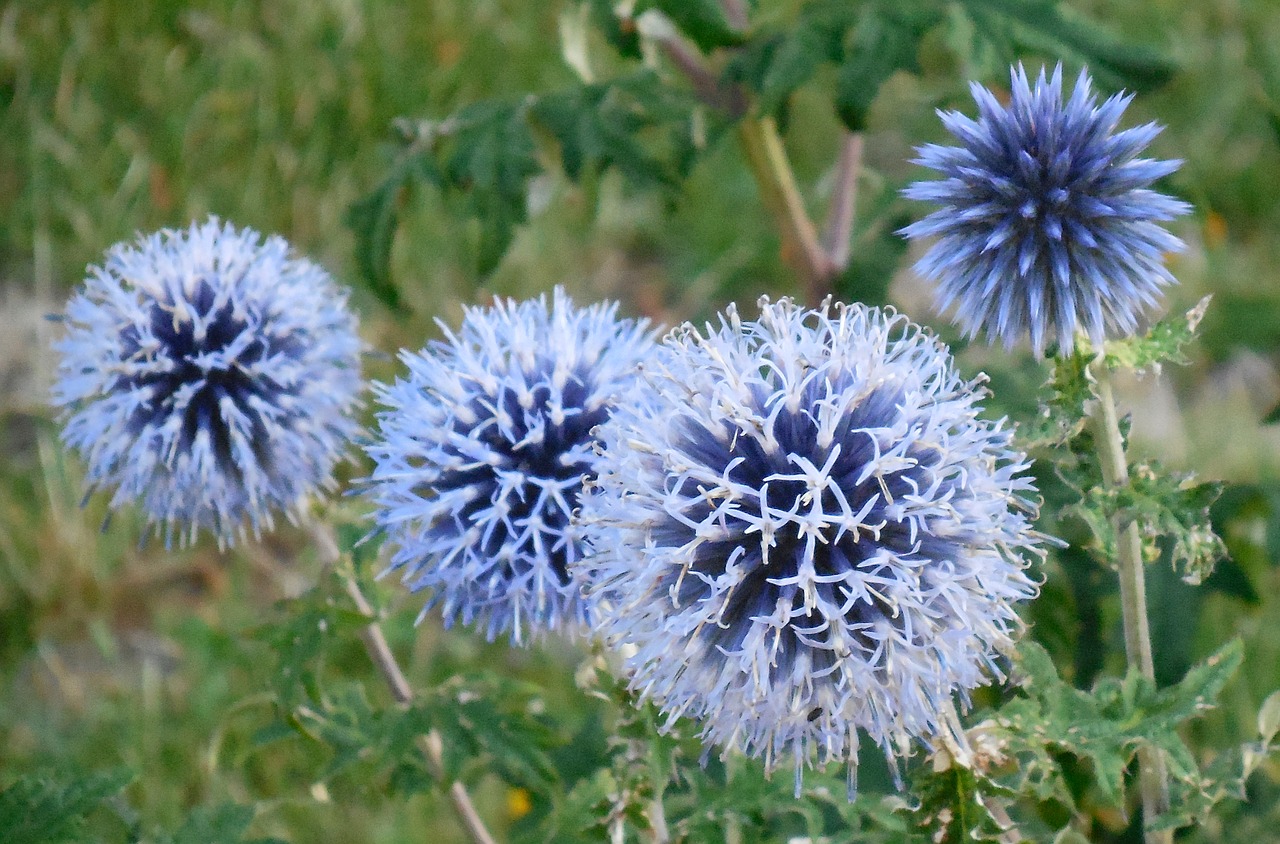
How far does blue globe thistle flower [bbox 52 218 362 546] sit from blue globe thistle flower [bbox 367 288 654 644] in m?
0.33

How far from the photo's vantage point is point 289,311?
7.52 feet

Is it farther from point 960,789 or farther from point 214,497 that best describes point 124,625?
point 960,789

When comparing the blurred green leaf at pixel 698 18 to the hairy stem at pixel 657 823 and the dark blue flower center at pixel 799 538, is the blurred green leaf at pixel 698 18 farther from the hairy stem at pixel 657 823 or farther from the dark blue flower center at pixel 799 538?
the hairy stem at pixel 657 823

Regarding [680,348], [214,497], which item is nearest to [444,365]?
[680,348]

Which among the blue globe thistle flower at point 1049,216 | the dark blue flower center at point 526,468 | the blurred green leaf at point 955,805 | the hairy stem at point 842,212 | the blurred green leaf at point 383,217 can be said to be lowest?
the blurred green leaf at point 955,805

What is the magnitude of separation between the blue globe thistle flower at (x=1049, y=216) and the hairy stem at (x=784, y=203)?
1.26 m

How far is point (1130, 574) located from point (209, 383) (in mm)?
1579

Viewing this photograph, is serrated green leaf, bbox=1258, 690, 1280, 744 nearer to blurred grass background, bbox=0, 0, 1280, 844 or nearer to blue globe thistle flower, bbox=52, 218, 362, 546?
blue globe thistle flower, bbox=52, 218, 362, 546

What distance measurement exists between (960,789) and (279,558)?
334 centimetres

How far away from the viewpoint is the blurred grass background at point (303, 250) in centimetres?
365

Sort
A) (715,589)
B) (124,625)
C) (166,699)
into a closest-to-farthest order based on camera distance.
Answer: (715,589), (166,699), (124,625)

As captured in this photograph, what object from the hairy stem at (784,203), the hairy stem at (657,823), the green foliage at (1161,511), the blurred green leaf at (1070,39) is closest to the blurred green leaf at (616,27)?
the hairy stem at (784,203)

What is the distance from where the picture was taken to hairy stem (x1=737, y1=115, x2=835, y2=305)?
2939 millimetres

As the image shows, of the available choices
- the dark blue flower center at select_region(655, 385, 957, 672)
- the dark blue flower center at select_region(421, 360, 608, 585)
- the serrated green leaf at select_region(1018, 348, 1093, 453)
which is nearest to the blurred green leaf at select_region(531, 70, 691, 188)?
the dark blue flower center at select_region(421, 360, 608, 585)
